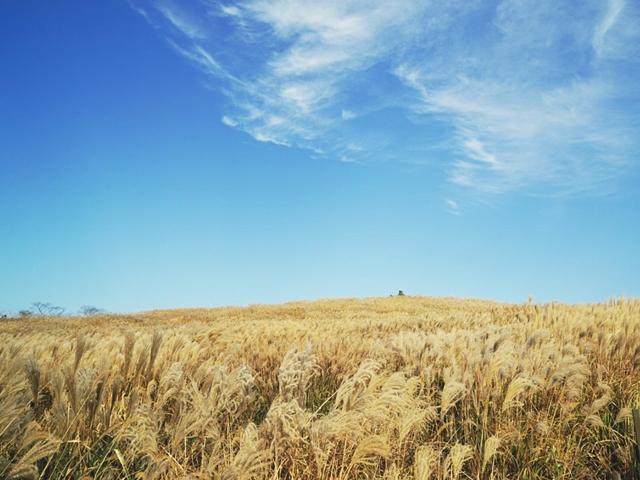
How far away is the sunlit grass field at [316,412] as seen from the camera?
3010mm

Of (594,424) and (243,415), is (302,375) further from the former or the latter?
(594,424)

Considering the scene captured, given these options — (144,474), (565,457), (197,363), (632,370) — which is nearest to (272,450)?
(144,474)

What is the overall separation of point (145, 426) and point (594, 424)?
455 cm

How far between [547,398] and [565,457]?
883 mm

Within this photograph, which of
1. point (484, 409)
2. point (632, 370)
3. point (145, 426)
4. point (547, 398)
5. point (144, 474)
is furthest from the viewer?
point (632, 370)

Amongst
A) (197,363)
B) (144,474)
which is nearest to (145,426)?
(144,474)

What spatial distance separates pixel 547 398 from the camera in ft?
16.5

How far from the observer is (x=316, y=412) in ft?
10.9

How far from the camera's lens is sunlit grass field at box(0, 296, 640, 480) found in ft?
9.87

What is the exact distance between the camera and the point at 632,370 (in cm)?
628

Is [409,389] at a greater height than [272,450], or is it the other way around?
[409,389]

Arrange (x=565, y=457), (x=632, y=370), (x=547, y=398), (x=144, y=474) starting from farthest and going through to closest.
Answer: (x=632, y=370) → (x=547, y=398) → (x=565, y=457) → (x=144, y=474)

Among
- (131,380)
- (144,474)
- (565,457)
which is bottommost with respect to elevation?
(565,457)

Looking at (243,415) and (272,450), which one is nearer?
(272,450)
